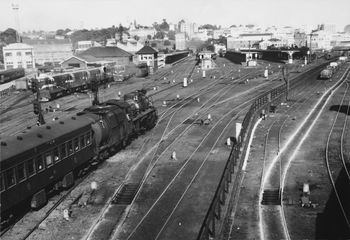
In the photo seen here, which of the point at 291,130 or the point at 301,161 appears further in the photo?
the point at 291,130

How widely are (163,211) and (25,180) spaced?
625cm

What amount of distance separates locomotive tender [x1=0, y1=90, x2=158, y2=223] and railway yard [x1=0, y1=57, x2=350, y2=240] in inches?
41.8

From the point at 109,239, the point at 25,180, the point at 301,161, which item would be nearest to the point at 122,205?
the point at 109,239

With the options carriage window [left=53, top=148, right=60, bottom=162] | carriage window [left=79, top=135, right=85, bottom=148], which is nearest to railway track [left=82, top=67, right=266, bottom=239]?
carriage window [left=79, top=135, right=85, bottom=148]

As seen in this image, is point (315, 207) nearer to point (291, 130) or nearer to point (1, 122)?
point (291, 130)

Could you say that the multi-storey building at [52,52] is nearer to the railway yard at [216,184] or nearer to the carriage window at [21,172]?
the railway yard at [216,184]

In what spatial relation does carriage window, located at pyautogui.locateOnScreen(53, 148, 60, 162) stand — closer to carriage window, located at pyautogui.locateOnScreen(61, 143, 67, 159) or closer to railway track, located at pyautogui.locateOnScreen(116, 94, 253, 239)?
carriage window, located at pyautogui.locateOnScreen(61, 143, 67, 159)

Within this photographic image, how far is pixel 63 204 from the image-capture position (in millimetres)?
20297

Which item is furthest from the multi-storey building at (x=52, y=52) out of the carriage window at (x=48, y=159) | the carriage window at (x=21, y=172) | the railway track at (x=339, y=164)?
the carriage window at (x=21, y=172)

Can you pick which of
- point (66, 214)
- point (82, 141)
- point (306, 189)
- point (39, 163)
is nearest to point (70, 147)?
point (82, 141)

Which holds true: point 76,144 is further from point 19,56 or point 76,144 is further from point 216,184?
point 19,56

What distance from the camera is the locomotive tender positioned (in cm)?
1683

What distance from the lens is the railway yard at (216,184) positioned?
17.2 meters

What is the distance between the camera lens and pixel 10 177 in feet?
54.2
